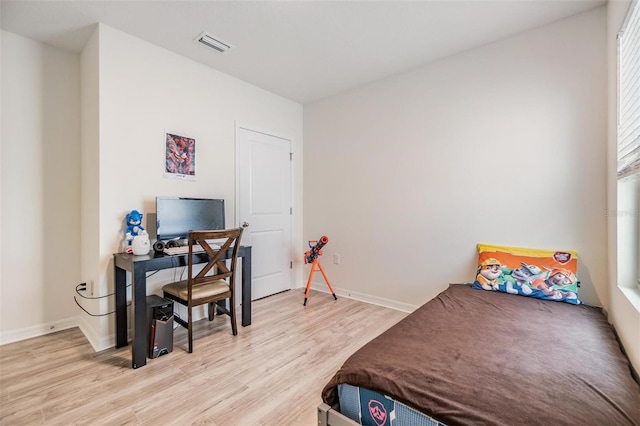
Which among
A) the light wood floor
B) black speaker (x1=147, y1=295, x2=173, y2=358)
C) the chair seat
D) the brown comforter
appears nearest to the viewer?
the brown comforter

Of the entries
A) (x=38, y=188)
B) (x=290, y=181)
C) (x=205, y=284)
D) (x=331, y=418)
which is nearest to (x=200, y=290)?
(x=205, y=284)

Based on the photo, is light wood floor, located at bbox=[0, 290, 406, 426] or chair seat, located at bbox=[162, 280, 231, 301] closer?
light wood floor, located at bbox=[0, 290, 406, 426]

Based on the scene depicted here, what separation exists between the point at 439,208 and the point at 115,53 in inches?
127

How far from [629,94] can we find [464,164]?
4.05 ft

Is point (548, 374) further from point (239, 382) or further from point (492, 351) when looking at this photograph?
point (239, 382)

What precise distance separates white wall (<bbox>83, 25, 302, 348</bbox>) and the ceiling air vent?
0.41m

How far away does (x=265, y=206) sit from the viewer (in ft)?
12.0

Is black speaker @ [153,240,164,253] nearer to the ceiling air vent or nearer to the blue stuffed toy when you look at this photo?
the blue stuffed toy

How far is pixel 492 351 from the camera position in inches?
52.3

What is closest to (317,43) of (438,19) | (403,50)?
(403,50)

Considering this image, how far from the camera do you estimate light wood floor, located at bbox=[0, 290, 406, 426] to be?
62.4 inches

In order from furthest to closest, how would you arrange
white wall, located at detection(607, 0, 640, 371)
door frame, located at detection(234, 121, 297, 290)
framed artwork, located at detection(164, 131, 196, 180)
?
door frame, located at detection(234, 121, 297, 290) → framed artwork, located at detection(164, 131, 196, 180) → white wall, located at detection(607, 0, 640, 371)

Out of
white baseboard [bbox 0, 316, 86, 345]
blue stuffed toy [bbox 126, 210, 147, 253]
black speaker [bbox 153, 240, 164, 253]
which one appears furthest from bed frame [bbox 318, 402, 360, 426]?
white baseboard [bbox 0, 316, 86, 345]

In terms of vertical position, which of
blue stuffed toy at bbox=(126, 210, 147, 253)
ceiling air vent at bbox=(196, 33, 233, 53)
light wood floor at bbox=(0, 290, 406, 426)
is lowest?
light wood floor at bbox=(0, 290, 406, 426)
